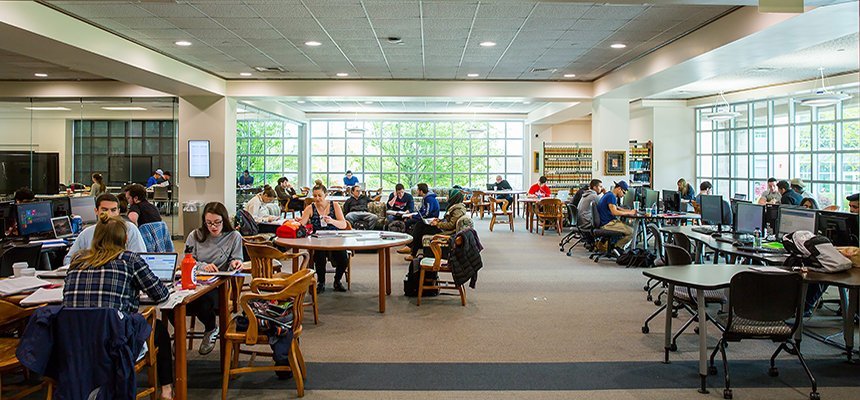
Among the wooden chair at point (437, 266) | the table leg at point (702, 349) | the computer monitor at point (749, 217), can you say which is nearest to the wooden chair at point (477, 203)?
the wooden chair at point (437, 266)

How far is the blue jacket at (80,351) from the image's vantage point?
3.01 metres

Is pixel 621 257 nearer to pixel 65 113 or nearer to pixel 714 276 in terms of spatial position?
pixel 714 276

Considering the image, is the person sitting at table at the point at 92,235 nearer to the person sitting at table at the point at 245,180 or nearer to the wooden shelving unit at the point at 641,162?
the person sitting at table at the point at 245,180

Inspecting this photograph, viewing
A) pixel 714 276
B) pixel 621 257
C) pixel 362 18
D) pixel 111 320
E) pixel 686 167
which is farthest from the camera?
pixel 686 167

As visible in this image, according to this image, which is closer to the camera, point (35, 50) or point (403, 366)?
point (403, 366)

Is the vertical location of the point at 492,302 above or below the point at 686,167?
below

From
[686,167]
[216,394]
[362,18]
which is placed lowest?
[216,394]

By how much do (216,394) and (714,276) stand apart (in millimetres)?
3592

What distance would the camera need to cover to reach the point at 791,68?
38.4 feet

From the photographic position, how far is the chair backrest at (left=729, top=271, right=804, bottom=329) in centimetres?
409

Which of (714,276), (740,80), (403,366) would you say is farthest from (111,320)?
(740,80)

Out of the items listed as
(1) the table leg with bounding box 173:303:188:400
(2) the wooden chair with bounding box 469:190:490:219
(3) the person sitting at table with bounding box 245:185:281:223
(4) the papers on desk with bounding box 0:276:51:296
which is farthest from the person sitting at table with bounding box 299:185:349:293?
(2) the wooden chair with bounding box 469:190:490:219

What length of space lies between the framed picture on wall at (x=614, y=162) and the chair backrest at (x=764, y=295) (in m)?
9.35

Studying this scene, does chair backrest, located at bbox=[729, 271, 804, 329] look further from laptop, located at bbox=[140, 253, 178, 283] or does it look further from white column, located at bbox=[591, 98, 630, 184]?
white column, located at bbox=[591, 98, 630, 184]
